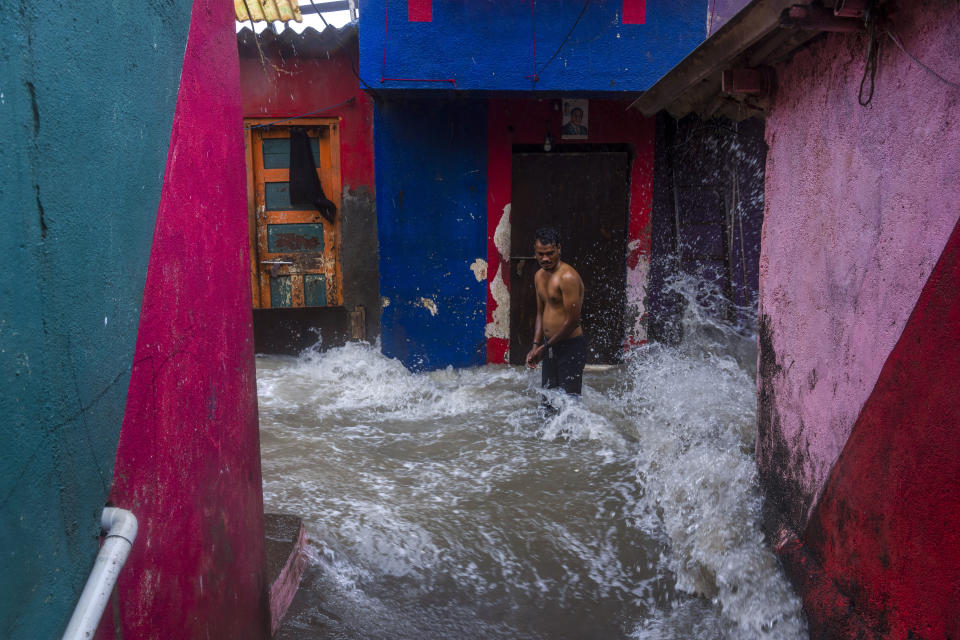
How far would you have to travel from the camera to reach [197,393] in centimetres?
210

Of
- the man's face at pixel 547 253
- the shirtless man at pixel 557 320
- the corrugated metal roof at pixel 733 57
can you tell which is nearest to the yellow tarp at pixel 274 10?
the shirtless man at pixel 557 320

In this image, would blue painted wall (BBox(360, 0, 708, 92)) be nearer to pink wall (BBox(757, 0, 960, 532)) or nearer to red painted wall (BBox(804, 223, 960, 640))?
pink wall (BBox(757, 0, 960, 532))

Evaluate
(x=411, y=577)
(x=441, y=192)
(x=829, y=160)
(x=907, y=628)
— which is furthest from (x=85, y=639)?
(x=441, y=192)

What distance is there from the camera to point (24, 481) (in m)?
1.28

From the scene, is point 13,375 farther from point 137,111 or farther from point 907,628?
point 907,628

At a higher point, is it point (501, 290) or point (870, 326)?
point (870, 326)

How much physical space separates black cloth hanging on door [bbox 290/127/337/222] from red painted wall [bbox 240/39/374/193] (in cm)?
36

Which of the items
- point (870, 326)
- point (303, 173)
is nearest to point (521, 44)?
point (303, 173)

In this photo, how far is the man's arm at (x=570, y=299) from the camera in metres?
5.96

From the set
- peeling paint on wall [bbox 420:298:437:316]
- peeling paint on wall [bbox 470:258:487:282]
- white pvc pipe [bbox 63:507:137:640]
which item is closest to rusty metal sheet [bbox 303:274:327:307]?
peeling paint on wall [bbox 420:298:437:316]

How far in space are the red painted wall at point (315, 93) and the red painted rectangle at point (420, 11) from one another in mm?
1926

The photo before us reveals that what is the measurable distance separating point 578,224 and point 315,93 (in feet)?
13.0

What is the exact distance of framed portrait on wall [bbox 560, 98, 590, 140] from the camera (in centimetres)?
785

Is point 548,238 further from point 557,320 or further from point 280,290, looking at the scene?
point 280,290
